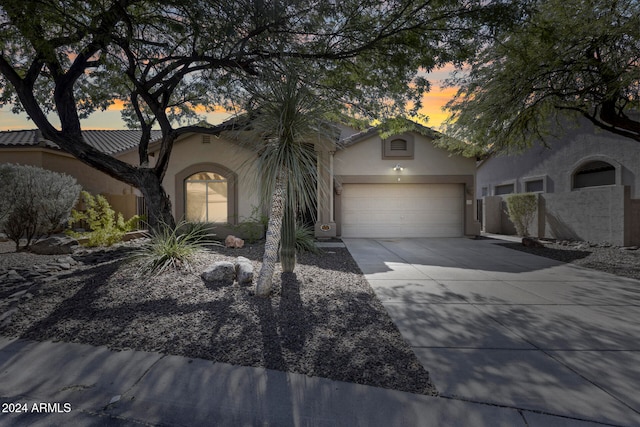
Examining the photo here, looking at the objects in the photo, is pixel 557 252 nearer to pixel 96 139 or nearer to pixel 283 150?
pixel 283 150

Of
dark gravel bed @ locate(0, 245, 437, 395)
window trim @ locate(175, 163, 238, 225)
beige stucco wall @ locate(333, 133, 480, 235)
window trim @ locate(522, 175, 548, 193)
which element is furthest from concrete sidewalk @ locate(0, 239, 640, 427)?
window trim @ locate(522, 175, 548, 193)

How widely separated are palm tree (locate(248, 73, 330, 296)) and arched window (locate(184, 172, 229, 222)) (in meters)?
7.78

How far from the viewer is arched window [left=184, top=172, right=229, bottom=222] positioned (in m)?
12.4

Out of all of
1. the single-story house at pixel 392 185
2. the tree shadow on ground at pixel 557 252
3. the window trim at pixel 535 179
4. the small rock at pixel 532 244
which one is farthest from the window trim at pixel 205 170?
the window trim at pixel 535 179

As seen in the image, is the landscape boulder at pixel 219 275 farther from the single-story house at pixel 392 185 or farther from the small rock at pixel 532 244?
the small rock at pixel 532 244

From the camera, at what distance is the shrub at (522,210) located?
1396 cm

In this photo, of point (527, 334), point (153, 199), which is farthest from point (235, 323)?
point (153, 199)

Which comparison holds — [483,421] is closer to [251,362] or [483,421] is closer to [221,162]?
[251,362]

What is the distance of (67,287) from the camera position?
4973 mm

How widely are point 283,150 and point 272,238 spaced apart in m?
1.31

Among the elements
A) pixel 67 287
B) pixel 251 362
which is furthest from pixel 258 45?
pixel 251 362

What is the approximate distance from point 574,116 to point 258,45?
9517mm

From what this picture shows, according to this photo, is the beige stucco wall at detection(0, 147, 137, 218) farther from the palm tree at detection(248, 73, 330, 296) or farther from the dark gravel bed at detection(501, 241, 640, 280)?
the dark gravel bed at detection(501, 241, 640, 280)

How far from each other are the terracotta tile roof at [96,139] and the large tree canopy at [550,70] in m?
14.7
